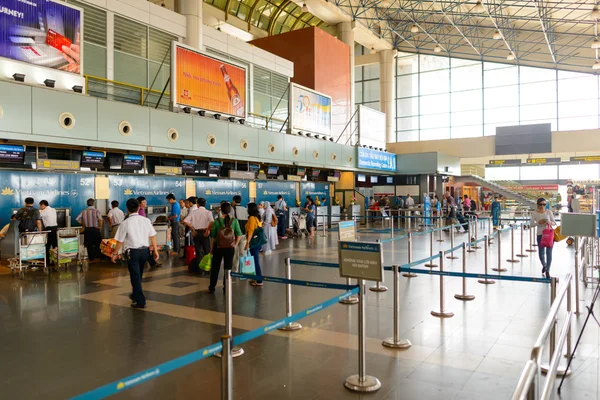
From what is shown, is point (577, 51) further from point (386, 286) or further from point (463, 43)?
point (386, 286)

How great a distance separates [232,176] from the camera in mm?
17656

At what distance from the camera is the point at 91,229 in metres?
11.9

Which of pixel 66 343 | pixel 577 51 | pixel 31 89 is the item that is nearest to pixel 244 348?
pixel 66 343

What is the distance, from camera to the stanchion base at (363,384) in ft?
13.0

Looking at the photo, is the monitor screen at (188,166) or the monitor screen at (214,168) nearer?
the monitor screen at (188,166)

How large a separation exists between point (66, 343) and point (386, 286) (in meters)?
A: 5.47

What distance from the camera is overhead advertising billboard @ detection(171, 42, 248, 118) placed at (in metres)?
14.0

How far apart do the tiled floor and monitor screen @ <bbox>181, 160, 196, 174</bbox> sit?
22.9 ft

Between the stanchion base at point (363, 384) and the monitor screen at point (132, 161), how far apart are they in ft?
38.2

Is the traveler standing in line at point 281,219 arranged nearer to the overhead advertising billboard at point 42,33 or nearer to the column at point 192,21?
the column at point 192,21

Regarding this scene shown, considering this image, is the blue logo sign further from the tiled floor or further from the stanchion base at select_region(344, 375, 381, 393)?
the stanchion base at select_region(344, 375, 381, 393)

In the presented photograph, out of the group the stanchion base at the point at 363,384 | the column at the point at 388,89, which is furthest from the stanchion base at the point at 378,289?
the column at the point at 388,89

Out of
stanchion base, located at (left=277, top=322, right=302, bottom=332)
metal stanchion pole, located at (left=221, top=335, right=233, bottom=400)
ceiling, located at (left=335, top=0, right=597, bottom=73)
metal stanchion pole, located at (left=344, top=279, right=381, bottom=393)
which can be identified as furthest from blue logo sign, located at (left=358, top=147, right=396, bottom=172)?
metal stanchion pole, located at (left=221, top=335, right=233, bottom=400)

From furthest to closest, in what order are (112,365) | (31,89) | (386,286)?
1. (31,89)
2. (386,286)
3. (112,365)
